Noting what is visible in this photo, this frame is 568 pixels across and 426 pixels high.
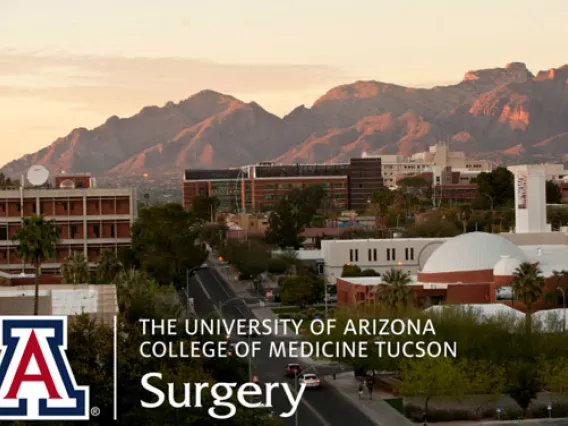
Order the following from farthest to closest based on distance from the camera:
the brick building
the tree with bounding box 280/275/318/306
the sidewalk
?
the tree with bounding box 280/275/318/306, the brick building, the sidewalk

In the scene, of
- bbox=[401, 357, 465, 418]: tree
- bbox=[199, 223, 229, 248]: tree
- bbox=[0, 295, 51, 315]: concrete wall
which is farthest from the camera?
bbox=[199, 223, 229, 248]: tree

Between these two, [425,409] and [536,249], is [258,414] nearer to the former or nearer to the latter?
[425,409]

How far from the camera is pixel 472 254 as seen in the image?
110 meters

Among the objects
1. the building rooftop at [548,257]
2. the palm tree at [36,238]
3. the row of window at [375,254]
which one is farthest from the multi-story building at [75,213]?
the palm tree at [36,238]

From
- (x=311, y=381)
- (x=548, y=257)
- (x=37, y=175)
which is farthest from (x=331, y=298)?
(x=311, y=381)

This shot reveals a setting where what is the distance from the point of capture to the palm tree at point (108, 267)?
103m

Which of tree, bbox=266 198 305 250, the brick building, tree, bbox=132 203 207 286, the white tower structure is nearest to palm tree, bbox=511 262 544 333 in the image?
the brick building

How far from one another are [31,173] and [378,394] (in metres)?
51.4

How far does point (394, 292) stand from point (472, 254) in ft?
72.2

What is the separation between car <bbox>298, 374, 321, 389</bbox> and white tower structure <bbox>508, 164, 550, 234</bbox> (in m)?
69.5

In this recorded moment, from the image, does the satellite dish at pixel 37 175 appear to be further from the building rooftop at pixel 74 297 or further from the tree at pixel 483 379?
the tree at pixel 483 379

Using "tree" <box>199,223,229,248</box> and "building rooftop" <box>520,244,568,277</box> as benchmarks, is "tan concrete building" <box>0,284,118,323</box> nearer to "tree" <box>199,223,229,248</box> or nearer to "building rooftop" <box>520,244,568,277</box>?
"building rooftop" <box>520,244,568,277</box>

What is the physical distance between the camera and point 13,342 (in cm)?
3662

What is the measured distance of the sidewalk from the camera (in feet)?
220
